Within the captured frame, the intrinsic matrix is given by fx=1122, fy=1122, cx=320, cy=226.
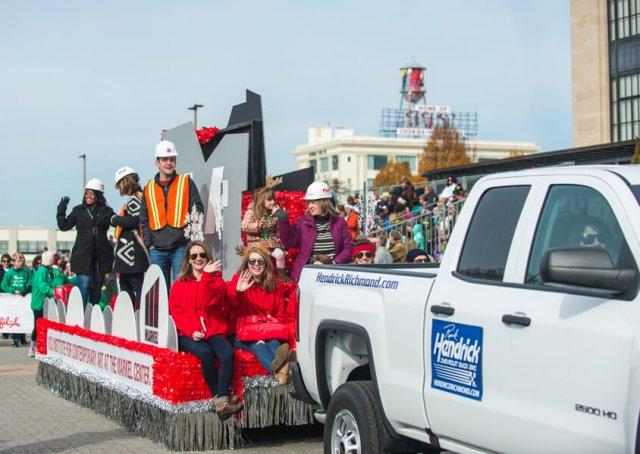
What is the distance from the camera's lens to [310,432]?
9891 millimetres

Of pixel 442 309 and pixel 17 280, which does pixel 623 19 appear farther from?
pixel 442 309

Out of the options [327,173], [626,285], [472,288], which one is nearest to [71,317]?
[472,288]

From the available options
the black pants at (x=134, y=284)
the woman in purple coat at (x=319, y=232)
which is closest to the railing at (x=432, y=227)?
the black pants at (x=134, y=284)

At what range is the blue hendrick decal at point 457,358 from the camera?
5.60m

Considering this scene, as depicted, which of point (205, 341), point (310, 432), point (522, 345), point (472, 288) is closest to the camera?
point (522, 345)

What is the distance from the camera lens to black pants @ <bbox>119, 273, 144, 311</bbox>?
12.6m

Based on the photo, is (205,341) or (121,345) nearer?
(205,341)

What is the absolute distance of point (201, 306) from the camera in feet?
30.2

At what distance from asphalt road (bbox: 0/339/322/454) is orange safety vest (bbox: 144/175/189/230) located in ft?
6.66

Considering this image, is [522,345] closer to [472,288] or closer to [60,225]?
[472,288]

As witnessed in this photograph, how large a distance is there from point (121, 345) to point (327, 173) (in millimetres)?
116985

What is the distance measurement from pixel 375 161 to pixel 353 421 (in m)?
121


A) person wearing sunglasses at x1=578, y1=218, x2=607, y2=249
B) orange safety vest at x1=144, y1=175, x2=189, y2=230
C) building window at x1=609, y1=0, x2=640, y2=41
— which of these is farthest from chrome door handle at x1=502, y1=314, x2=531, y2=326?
building window at x1=609, y1=0, x2=640, y2=41

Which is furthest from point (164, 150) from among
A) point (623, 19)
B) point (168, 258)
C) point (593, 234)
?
point (623, 19)
